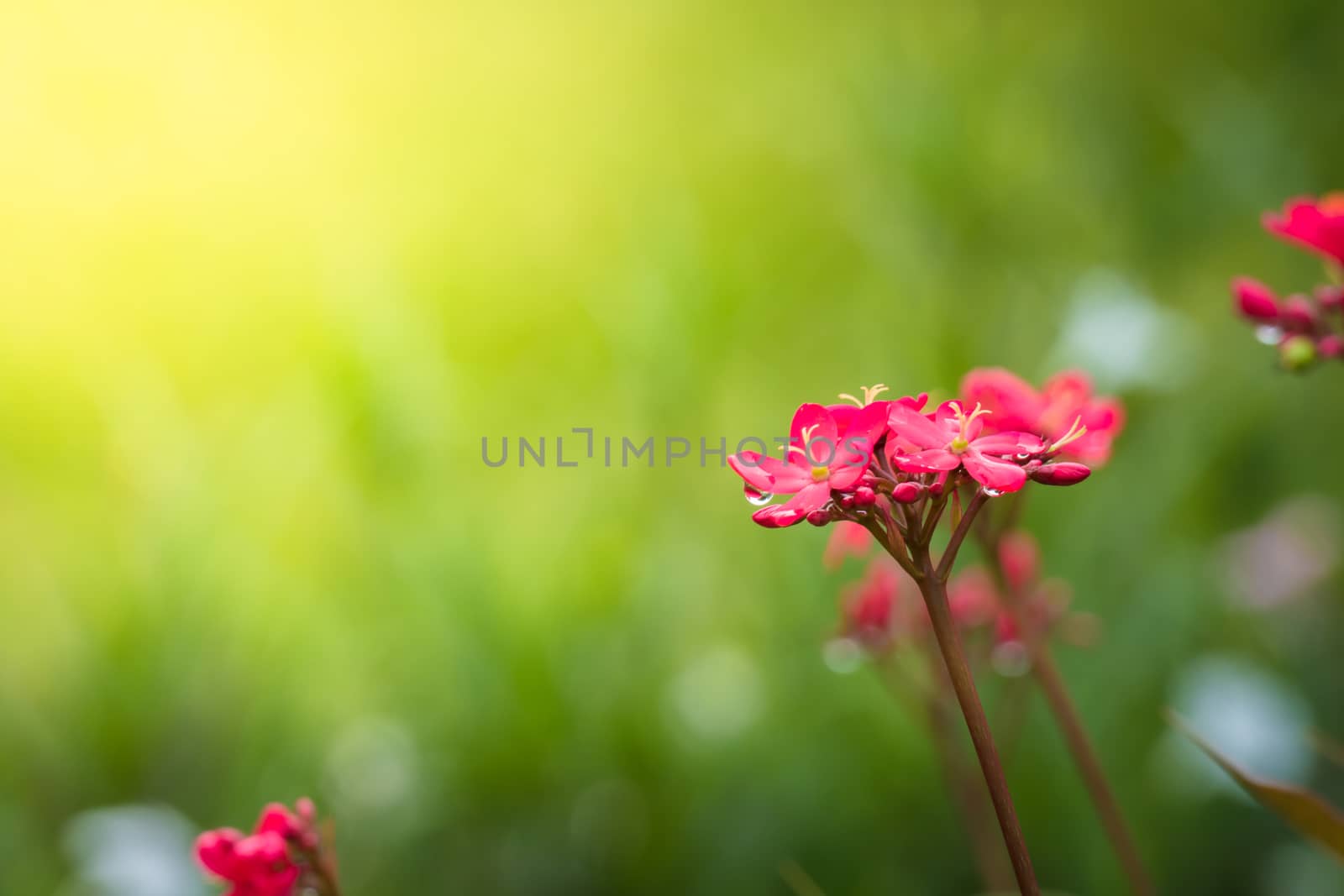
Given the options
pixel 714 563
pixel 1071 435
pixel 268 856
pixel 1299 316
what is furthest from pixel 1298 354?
pixel 714 563

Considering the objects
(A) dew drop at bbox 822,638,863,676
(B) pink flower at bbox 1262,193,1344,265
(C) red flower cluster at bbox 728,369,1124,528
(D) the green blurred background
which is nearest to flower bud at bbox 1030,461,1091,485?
(C) red flower cluster at bbox 728,369,1124,528

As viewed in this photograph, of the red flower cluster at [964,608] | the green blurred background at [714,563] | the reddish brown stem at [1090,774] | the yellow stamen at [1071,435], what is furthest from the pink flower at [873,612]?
the green blurred background at [714,563]

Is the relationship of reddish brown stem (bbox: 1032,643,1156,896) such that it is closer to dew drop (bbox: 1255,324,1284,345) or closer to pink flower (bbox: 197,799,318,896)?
dew drop (bbox: 1255,324,1284,345)

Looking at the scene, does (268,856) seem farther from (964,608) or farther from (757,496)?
(964,608)

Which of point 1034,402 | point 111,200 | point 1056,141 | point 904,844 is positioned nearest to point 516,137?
point 111,200

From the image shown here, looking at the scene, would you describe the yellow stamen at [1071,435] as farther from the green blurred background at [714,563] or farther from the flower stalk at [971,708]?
the green blurred background at [714,563]

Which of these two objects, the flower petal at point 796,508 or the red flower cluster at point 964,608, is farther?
the red flower cluster at point 964,608
